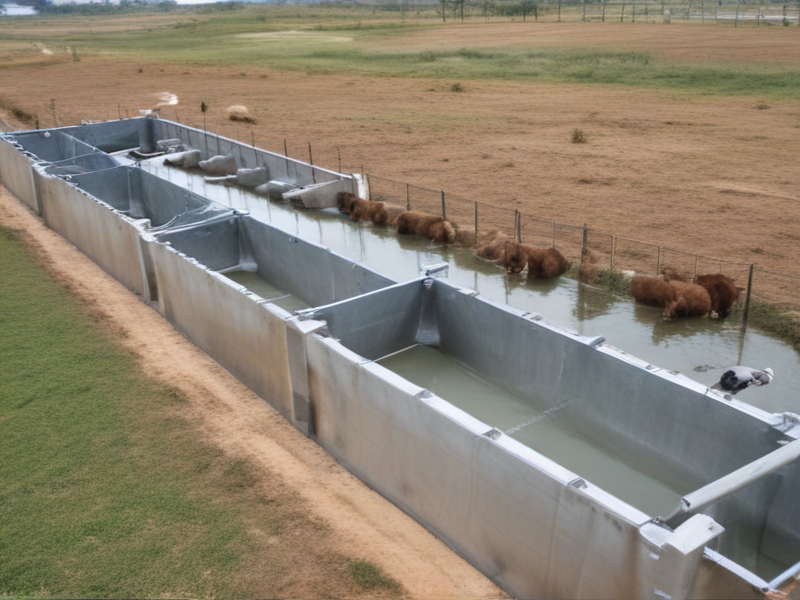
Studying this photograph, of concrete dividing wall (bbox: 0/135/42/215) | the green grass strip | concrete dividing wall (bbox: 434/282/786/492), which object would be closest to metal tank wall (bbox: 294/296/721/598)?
the green grass strip

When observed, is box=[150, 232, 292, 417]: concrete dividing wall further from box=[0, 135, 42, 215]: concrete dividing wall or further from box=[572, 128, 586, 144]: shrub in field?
box=[572, 128, 586, 144]: shrub in field

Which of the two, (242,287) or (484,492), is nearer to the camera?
(484,492)

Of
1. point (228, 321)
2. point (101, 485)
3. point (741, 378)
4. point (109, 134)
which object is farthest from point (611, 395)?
point (109, 134)

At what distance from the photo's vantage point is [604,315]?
1633 centimetres

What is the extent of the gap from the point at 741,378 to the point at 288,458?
708 cm

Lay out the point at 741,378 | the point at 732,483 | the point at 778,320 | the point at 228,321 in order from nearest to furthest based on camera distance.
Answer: the point at 732,483 < the point at 741,378 < the point at 228,321 < the point at 778,320

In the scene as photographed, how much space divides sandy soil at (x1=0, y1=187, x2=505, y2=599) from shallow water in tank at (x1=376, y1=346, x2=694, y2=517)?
2354mm

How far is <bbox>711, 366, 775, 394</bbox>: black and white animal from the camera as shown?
41.2ft

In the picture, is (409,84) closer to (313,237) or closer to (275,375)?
(313,237)

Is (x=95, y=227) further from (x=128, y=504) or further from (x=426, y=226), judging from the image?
(x=128, y=504)

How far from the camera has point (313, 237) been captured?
2238cm

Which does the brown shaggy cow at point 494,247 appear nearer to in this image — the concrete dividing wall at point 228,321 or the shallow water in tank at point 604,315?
the shallow water in tank at point 604,315

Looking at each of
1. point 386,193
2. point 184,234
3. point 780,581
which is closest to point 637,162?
point 386,193

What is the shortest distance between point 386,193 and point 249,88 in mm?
30464
